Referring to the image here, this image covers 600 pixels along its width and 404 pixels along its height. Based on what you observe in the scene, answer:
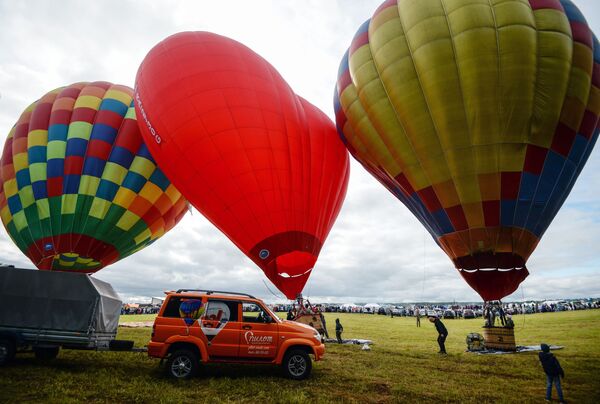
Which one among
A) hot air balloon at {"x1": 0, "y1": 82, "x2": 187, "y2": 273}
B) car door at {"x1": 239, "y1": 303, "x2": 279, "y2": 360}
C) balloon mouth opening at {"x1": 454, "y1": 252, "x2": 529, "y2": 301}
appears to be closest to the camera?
car door at {"x1": 239, "y1": 303, "x2": 279, "y2": 360}

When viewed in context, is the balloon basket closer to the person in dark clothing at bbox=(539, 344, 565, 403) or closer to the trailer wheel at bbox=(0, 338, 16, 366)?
the person in dark clothing at bbox=(539, 344, 565, 403)

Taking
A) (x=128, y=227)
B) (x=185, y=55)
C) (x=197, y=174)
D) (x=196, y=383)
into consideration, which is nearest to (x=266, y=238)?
(x=197, y=174)

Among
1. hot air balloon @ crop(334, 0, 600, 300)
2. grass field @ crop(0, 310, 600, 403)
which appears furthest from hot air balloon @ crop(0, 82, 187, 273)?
hot air balloon @ crop(334, 0, 600, 300)

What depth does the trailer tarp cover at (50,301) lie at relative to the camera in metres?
8.77

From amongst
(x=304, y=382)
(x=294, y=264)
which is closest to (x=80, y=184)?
(x=294, y=264)

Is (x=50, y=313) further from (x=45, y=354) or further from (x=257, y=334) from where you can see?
(x=257, y=334)

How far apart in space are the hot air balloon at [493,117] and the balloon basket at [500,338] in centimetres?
358

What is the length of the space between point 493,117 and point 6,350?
1403 centimetres

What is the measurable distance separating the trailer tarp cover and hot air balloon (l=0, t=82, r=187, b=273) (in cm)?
616

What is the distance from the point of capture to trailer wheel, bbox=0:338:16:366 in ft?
27.3

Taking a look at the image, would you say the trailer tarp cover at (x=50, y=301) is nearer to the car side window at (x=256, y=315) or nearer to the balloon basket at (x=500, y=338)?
the car side window at (x=256, y=315)

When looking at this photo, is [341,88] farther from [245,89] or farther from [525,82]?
[525,82]

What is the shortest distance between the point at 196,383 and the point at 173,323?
53.2 inches

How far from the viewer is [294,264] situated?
427 inches
